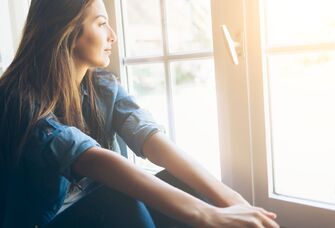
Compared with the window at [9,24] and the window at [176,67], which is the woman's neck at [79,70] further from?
the window at [9,24]

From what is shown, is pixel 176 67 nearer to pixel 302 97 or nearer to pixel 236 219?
pixel 302 97

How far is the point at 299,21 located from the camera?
0.95 metres

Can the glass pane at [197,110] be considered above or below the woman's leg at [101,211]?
above

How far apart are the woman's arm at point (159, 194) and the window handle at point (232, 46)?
0.35m

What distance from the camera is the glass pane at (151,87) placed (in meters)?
1.25

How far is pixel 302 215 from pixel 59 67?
69 cm

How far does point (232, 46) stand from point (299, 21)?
17 cm

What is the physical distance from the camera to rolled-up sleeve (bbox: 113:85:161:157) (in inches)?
40.3

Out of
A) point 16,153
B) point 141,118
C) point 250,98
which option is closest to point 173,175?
point 141,118

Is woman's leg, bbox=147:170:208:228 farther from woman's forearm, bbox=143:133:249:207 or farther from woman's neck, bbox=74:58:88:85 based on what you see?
woman's neck, bbox=74:58:88:85

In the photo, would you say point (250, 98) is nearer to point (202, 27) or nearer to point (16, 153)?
point (202, 27)

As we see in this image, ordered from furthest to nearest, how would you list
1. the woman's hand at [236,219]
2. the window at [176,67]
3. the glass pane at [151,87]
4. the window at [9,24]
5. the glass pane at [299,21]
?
the window at [9,24]
the glass pane at [151,87]
the window at [176,67]
the glass pane at [299,21]
the woman's hand at [236,219]

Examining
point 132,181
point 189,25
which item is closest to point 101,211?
point 132,181

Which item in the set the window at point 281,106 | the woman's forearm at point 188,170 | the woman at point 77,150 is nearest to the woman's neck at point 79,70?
the woman at point 77,150
